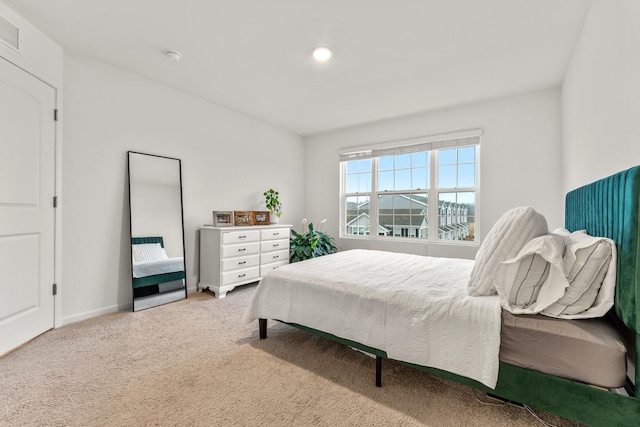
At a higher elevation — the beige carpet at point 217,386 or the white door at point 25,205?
the white door at point 25,205

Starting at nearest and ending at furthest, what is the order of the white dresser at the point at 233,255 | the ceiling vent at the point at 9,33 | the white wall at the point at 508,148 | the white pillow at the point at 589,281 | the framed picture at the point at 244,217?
the white pillow at the point at 589,281 < the ceiling vent at the point at 9,33 < the white wall at the point at 508,148 < the white dresser at the point at 233,255 < the framed picture at the point at 244,217

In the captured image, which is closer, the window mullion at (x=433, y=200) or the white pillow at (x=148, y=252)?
the white pillow at (x=148, y=252)

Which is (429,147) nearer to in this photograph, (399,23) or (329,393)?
(399,23)

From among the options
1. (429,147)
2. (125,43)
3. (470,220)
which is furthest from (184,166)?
(470,220)

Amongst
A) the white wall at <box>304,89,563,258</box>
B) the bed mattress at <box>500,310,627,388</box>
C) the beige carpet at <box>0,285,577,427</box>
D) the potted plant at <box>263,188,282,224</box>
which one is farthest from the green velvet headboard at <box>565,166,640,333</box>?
the potted plant at <box>263,188,282,224</box>

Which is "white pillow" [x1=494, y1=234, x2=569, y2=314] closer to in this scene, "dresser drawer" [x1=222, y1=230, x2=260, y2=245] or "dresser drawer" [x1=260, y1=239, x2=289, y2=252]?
"dresser drawer" [x1=222, y1=230, x2=260, y2=245]

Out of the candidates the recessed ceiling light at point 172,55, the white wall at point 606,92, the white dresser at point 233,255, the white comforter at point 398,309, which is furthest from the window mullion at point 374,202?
the recessed ceiling light at point 172,55

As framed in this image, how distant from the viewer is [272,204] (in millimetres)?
4305

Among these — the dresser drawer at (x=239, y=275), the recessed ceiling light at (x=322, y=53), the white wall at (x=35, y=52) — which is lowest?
the dresser drawer at (x=239, y=275)

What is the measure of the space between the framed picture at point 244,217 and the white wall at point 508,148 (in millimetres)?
2133

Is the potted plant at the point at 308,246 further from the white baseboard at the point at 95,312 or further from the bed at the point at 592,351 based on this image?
the bed at the point at 592,351

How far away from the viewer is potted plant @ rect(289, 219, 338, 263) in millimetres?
4277

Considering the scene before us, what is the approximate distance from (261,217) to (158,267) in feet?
4.82

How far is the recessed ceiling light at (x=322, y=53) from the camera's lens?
2445 millimetres
